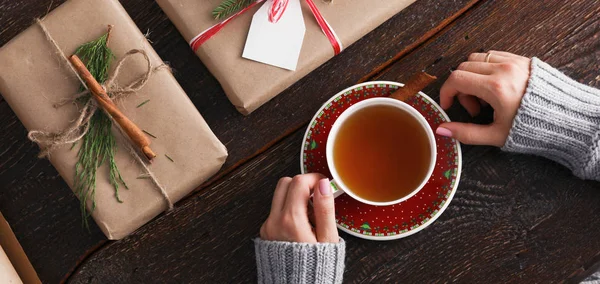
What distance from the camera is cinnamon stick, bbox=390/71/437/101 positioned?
3.05 ft

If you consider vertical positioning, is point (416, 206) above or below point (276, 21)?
below

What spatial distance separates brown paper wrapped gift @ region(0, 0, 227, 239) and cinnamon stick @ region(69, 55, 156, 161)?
0.09ft

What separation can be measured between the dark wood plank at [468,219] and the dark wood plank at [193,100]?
33 millimetres

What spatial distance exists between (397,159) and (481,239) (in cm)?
23

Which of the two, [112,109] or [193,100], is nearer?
[112,109]

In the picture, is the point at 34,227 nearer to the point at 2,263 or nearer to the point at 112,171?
the point at 2,263

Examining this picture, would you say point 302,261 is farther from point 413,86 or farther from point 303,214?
point 413,86

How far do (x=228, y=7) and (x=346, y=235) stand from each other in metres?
0.46

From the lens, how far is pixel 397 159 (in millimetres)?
961

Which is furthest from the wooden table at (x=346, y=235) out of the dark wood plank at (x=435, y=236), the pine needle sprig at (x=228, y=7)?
the pine needle sprig at (x=228, y=7)

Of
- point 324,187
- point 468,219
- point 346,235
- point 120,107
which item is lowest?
point 468,219

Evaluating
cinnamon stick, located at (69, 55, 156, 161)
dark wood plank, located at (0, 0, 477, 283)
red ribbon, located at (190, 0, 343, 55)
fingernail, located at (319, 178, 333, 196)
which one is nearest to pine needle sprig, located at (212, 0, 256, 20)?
red ribbon, located at (190, 0, 343, 55)

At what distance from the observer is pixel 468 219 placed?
101 centimetres

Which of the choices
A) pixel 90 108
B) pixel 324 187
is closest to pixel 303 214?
pixel 324 187
